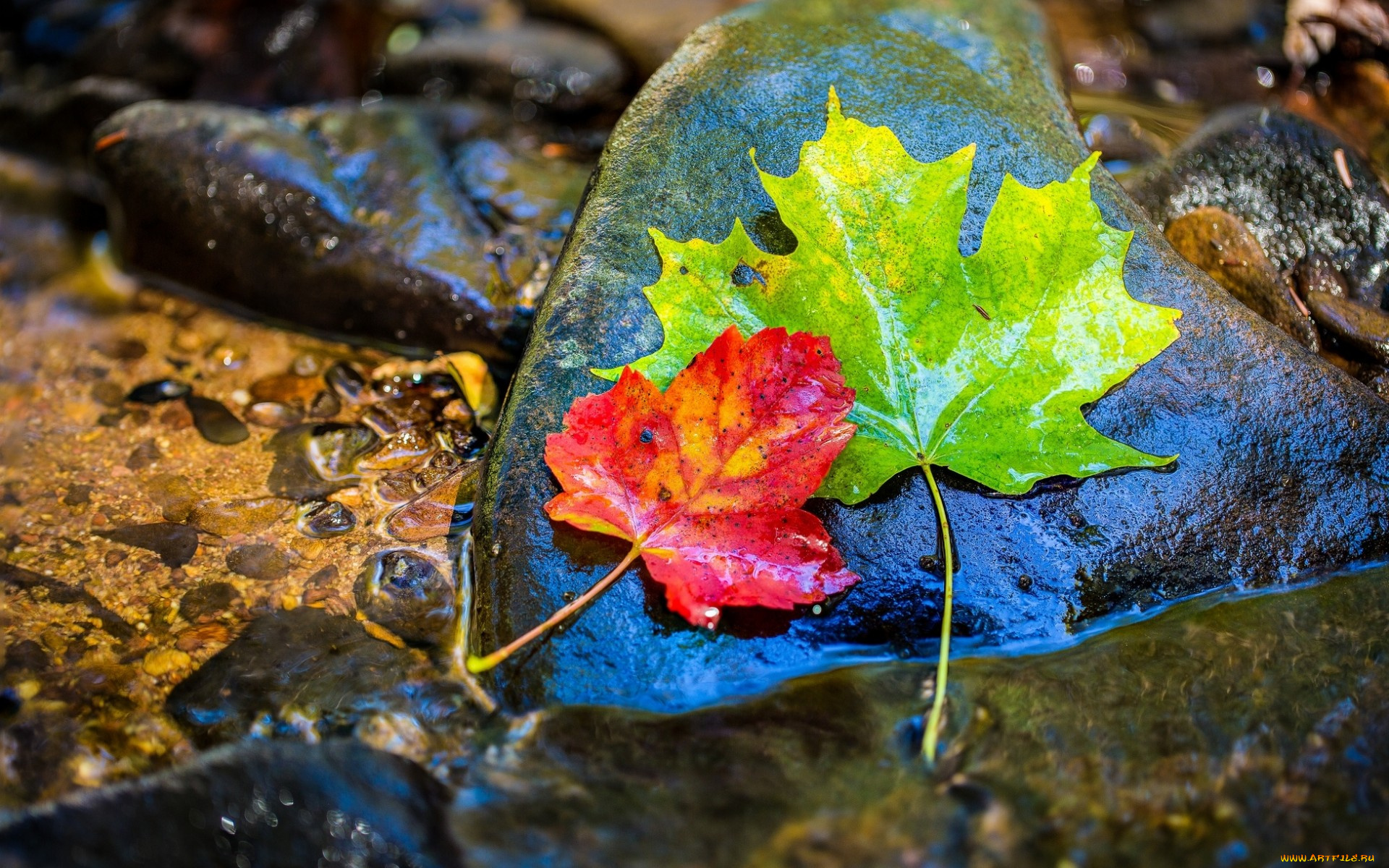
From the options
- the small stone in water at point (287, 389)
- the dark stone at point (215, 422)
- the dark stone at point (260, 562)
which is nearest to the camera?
the dark stone at point (260, 562)

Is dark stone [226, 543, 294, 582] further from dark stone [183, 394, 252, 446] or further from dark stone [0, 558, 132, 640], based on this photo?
dark stone [183, 394, 252, 446]

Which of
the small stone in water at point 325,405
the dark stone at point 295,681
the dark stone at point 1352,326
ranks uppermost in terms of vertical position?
the dark stone at point 1352,326

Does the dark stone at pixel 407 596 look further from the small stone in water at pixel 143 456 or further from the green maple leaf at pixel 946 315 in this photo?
the small stone in water at pixel 143 456

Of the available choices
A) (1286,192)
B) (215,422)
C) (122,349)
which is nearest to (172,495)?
(215,422)

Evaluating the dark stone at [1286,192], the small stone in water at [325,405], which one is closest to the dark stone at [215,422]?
the small stone in water at [325,405]

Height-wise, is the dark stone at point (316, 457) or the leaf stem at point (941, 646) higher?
the leaf stem at point (941, 646)

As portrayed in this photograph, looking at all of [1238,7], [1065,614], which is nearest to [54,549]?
[1065,614]

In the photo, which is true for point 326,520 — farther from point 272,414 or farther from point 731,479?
point 731,479

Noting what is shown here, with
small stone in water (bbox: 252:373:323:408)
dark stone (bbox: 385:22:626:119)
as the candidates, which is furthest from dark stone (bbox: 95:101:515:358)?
dark stone (bbox: 385:22:626:119)
